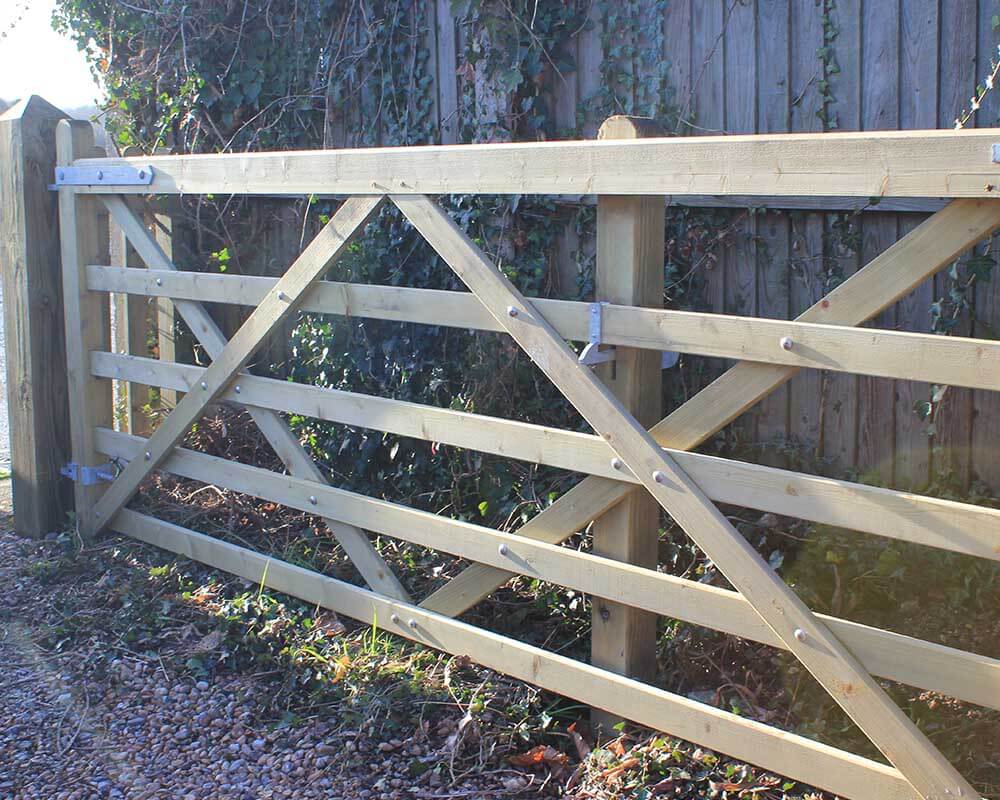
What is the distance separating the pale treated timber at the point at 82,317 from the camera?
5.21 m

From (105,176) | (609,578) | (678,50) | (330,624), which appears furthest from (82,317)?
(609,578)

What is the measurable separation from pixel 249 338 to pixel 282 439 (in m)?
0.43

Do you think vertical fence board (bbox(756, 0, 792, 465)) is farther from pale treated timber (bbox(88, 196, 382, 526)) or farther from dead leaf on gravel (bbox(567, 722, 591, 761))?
pale treated timber (bbox(88, 196, 382, 526))

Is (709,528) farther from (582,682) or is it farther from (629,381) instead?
(582,682)

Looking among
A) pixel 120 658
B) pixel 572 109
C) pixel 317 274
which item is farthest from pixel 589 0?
pixel 120 658

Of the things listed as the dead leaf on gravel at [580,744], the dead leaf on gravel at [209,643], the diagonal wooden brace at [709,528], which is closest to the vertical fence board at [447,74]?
the diagonal wooden brace at [709,528]

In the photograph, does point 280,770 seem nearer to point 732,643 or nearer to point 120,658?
point 120,658

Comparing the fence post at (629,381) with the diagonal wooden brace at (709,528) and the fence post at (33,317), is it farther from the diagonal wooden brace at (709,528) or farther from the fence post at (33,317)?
the fence post at (33,317)

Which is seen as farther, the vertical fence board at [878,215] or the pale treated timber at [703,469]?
the vertical fence board at [878,215]

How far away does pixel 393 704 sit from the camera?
3.71 metres

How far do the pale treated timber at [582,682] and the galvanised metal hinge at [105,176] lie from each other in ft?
5.21

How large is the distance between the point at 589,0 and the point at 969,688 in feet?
11.2

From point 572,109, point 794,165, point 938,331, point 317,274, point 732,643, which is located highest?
point 572,109

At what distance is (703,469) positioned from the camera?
305 cm
